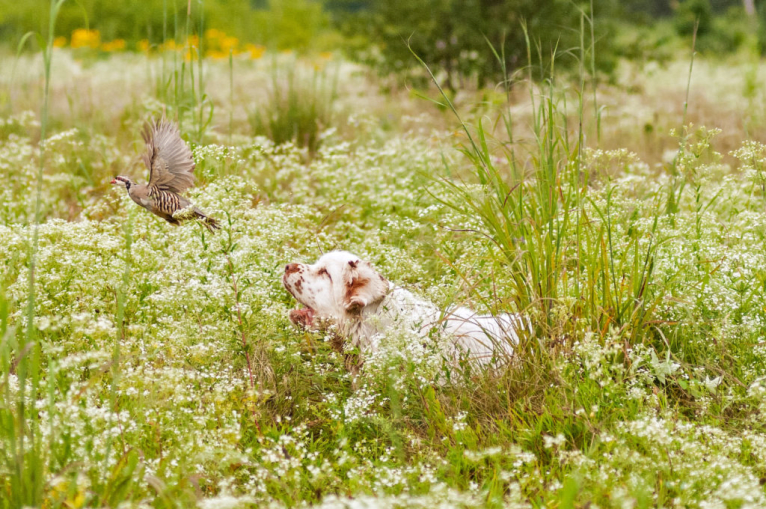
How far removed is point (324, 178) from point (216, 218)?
2074mm

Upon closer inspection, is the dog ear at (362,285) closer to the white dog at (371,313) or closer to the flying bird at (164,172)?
the white dog at (371,313)

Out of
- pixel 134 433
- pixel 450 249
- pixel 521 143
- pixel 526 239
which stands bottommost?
pixel 134 433

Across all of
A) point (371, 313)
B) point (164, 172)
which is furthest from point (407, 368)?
point (164, 172)

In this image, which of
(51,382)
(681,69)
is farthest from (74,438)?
(681,69)

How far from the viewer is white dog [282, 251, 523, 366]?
Result: 3.08 meters

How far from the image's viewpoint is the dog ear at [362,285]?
311 cm

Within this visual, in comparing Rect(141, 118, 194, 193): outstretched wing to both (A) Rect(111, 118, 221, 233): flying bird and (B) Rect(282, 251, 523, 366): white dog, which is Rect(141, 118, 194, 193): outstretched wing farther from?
(B) Rect(282, 251, 523, 366): white dog

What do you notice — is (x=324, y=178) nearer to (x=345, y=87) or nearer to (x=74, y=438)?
(x=74, y=438)

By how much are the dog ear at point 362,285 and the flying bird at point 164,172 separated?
1.04 meters

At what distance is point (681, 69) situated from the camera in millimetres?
13953

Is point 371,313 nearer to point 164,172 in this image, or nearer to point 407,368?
point 407,368

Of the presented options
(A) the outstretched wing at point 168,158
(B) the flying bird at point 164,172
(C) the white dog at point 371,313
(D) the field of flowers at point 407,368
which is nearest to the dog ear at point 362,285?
(C) the white dog at point 371,313

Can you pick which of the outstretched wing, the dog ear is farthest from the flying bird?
the dog ear

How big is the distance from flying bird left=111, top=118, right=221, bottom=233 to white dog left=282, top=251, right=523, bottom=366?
86 centimetres
